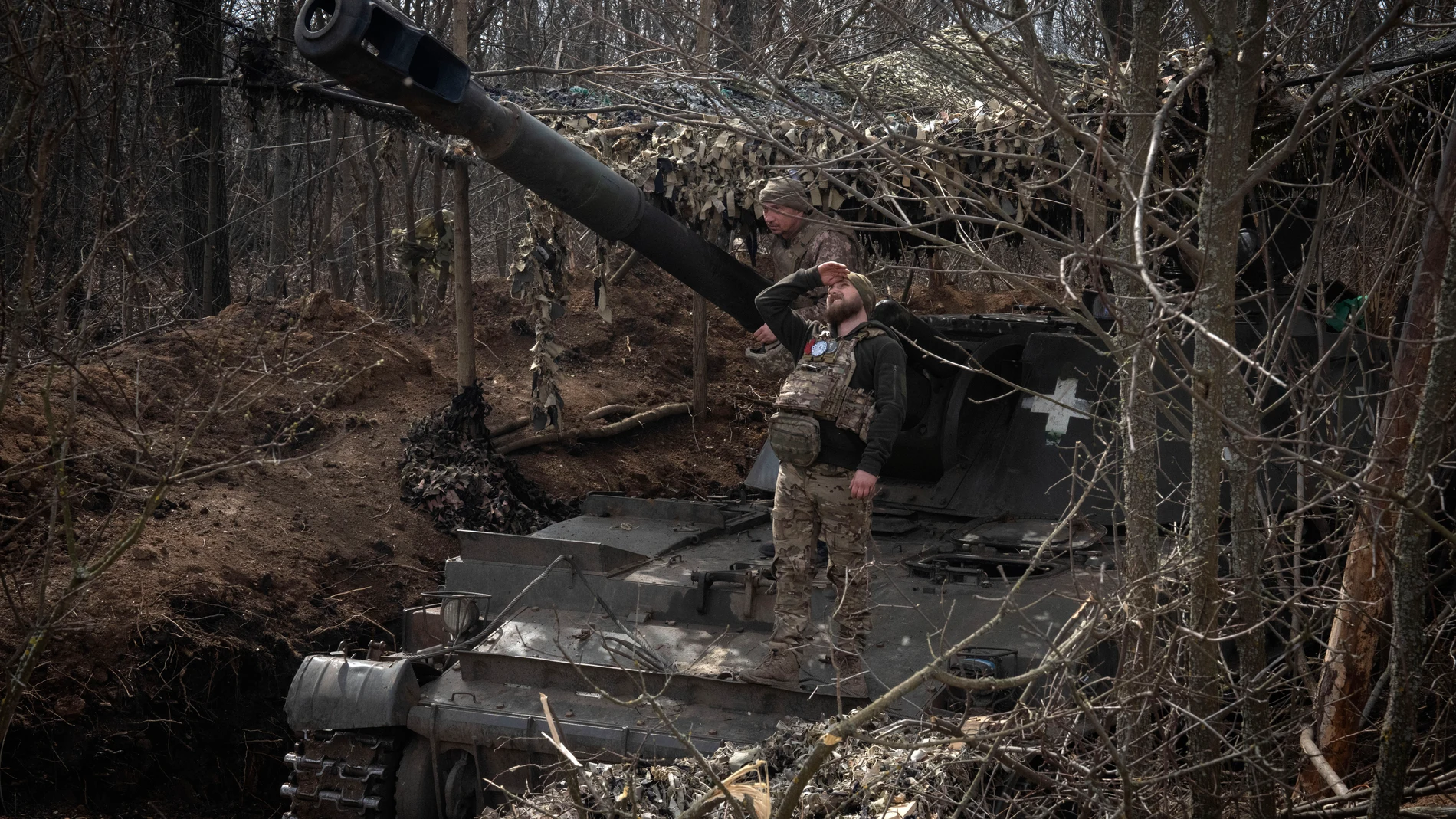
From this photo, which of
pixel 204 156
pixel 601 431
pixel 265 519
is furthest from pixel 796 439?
pixel 204 156

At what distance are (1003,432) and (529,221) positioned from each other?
374 centimetres

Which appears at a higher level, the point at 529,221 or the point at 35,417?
the point at 529,221

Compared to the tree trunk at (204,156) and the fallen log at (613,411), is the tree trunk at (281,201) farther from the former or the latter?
the fallen log at (613,411)

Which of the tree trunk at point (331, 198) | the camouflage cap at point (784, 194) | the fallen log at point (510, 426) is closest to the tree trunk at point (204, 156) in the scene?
the tree trunk at point (331, 198)

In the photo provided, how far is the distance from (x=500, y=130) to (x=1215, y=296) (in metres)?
3.01

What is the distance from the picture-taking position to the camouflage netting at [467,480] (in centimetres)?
937

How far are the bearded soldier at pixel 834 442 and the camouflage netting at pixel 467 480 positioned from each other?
14.1 feet

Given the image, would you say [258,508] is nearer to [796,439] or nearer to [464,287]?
[464,287]

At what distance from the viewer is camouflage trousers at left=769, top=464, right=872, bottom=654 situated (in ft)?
16.8

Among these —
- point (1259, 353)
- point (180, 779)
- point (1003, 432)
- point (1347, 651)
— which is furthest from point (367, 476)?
point (1347, 651)

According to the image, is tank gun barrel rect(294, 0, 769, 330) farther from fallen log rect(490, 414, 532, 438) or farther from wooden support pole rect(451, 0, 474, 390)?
fallen log rect(490, 414, 532, 438)

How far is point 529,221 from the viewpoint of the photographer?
868 centimetres

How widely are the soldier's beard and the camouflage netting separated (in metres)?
4.41

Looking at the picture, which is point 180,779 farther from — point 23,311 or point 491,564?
point 23,311
